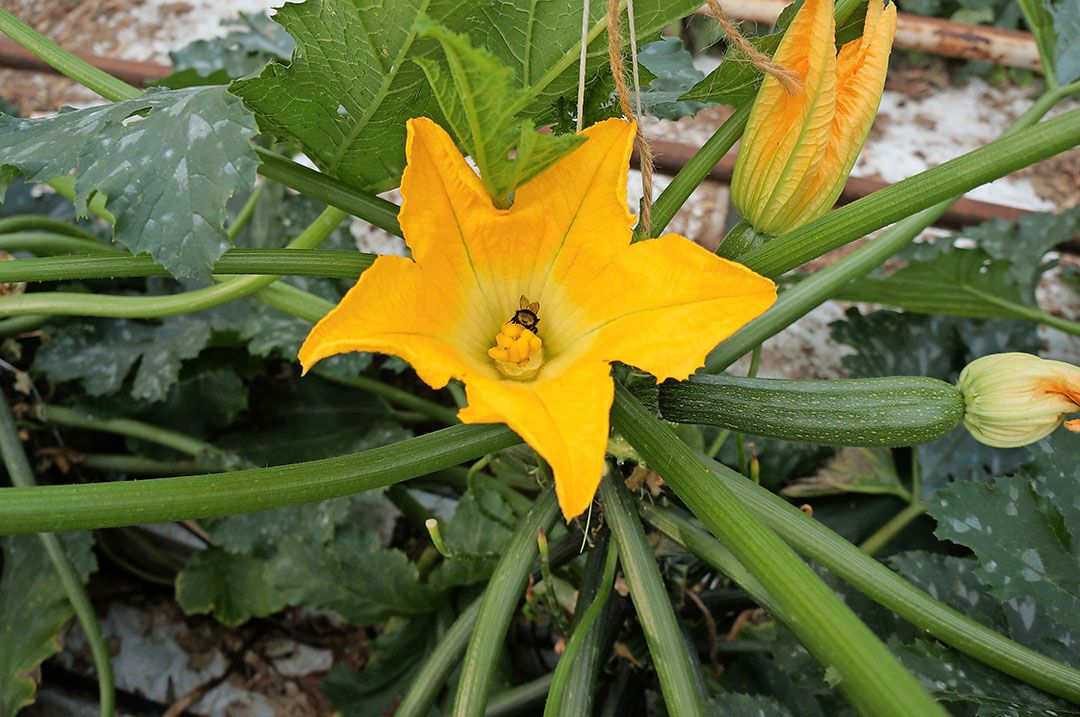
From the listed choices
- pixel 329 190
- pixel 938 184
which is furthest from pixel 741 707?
pixel 329 190

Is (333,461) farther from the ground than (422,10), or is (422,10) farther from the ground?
(422,10)

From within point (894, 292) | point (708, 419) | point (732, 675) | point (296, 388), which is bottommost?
point (296, 388)

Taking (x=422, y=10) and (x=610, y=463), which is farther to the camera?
(x=610, y=463)

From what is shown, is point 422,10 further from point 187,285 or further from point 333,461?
point 187,285

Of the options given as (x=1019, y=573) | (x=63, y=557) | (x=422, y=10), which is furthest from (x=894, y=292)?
(x=63, y=557)

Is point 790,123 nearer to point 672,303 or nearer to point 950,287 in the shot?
point 672,303

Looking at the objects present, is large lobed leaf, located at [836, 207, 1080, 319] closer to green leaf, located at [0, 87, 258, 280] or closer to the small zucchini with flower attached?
the small zucchini with flower attached

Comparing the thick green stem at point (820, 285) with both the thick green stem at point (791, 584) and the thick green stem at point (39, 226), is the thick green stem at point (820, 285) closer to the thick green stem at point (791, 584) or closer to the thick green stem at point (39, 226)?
the thick green stem at point (791, 584)

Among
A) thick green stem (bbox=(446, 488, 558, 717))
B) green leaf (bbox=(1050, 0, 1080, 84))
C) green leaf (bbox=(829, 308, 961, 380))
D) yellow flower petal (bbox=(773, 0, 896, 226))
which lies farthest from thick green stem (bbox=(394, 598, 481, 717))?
green leaf (bbox=(1050, 0, 1080, 84))
